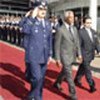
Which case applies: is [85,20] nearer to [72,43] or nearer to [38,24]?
[72,43]

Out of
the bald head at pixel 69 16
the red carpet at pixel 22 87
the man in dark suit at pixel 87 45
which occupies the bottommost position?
the red carpet at pixel 22 87

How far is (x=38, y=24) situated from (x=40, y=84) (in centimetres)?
108

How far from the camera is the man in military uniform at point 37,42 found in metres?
7.97

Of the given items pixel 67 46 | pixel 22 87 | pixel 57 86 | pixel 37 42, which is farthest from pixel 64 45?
pixel 22 87

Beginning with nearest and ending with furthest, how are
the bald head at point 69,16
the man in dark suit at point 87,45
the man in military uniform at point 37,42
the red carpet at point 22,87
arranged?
the man in military uniform at point 37,42 → the bald head at point 69,16 → the red carpet at point 22,87 → the man in dark suit at point 87,45

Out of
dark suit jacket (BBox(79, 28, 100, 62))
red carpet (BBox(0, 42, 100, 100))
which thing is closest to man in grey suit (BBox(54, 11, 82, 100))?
red carpet (BBox(0, 42, 100, 100))

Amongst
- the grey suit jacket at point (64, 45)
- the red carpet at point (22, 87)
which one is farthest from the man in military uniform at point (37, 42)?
the red carpet at point (22, 87)

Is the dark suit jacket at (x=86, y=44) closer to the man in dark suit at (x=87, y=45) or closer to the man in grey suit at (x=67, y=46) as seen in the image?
the man in dark suit at (x=87, y=45)

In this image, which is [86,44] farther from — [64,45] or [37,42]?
[37,42]

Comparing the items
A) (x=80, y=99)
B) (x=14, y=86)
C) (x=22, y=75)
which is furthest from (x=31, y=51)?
(x=22, y=75)

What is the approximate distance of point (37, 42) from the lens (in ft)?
26.2

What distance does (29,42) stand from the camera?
26.4 feet

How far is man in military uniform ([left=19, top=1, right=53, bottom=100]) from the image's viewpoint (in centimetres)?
797

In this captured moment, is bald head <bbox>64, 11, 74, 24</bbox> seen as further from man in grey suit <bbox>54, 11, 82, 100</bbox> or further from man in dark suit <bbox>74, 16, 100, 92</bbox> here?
man in dark suit <bbox>74, 16, 100, 92</bbox>
